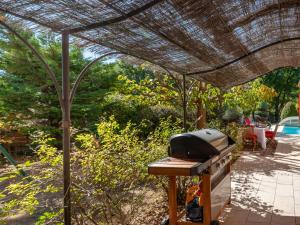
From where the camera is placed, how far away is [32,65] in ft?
32.6

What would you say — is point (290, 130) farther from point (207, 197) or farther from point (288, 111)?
point (207, 197)

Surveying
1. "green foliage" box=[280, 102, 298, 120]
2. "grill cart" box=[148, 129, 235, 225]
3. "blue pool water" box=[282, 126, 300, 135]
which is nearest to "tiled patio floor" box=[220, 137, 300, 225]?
"grill cart" box=[148, 129, 235, 225]

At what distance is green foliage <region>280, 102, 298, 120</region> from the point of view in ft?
71.6

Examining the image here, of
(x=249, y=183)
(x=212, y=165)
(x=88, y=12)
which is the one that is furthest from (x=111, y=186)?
(x=249, y=183)

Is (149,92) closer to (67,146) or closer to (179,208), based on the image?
(179,208)

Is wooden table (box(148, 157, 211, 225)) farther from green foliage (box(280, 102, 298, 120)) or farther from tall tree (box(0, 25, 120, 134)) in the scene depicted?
green foliage (box(280, 102, 298, 120))

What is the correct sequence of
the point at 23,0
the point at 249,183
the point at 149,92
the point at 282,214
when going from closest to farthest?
1. the point at 23,0
2. the point at 282,214
3. the point at 249,183
4. the point at 149,92

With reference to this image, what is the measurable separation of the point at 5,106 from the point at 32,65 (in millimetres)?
1617

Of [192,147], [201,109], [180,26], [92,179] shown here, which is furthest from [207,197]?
[201,109]

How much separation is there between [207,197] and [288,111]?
21339 millimetres

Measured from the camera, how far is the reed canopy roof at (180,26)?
2.01 m

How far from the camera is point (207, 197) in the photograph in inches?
111

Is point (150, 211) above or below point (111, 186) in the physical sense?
below

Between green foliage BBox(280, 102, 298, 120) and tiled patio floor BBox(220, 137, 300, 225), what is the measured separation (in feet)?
48.0
